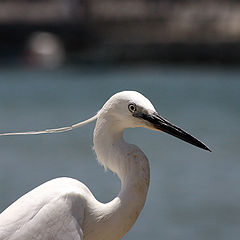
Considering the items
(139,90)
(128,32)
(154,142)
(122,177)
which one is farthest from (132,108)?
(128,32)

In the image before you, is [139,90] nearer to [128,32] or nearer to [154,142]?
[154,142]

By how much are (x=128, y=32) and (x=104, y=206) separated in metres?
27.6

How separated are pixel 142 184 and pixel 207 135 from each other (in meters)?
12.4

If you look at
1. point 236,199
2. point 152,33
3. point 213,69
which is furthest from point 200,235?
point 152,33

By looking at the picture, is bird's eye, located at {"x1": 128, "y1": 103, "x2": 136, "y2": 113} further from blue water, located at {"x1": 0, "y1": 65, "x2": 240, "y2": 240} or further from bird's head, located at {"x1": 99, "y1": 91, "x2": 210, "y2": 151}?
blue water, located at {"x1": 0, "y1": 65, "x2": 240, "y2": 240}

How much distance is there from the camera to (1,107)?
63.7 ft

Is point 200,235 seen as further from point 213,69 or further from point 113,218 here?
point 213,69

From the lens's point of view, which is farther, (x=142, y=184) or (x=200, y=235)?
(x=200, y=235)

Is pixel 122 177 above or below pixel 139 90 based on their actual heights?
above

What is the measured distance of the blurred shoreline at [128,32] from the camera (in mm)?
26922

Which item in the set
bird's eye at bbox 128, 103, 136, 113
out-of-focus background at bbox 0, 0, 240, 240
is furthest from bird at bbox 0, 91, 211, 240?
out-of-focus background at bbox 0, 0, 240, 240

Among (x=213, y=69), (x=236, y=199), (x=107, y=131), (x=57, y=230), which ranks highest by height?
(x=107, y=131)

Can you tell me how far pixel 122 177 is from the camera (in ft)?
11.4

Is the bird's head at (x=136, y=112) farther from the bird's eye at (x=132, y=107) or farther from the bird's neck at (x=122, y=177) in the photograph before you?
the bird's neck at (x=122, y=177)
